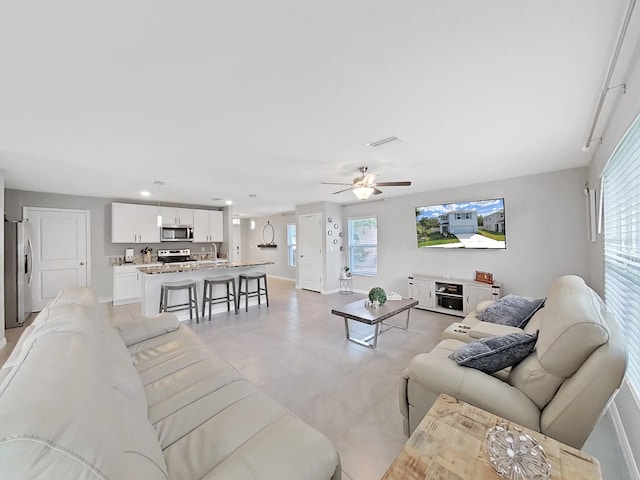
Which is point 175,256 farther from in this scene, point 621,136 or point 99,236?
point 621,136

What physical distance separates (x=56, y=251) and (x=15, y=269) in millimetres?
1112

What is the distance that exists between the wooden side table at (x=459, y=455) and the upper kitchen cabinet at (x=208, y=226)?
260 inches

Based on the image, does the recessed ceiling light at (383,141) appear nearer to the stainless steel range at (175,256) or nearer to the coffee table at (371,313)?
the coffee table at (371,313)

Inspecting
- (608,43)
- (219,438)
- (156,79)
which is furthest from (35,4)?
(608,43)

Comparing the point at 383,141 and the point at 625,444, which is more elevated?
the point at 383,141

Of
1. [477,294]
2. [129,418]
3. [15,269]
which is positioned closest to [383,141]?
[129,418]

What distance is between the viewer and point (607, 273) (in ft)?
8.63

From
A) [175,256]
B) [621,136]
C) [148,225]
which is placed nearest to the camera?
[621,136]

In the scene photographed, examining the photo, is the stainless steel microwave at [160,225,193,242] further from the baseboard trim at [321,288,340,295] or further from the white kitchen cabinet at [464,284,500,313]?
the white kitchen cabinet at [464,284,500,313]

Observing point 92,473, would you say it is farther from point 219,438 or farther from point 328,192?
point 328,192

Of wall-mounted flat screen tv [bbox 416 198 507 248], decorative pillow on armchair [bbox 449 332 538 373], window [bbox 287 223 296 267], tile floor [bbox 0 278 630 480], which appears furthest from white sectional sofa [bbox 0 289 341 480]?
window [bbox 287 223 296 267]

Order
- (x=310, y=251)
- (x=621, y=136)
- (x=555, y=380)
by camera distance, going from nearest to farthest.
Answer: (x=555, y=380) → (x=621, y=136) → (x=310, y=251)

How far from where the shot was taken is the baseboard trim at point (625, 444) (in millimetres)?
1505

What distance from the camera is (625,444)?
5.53ft
